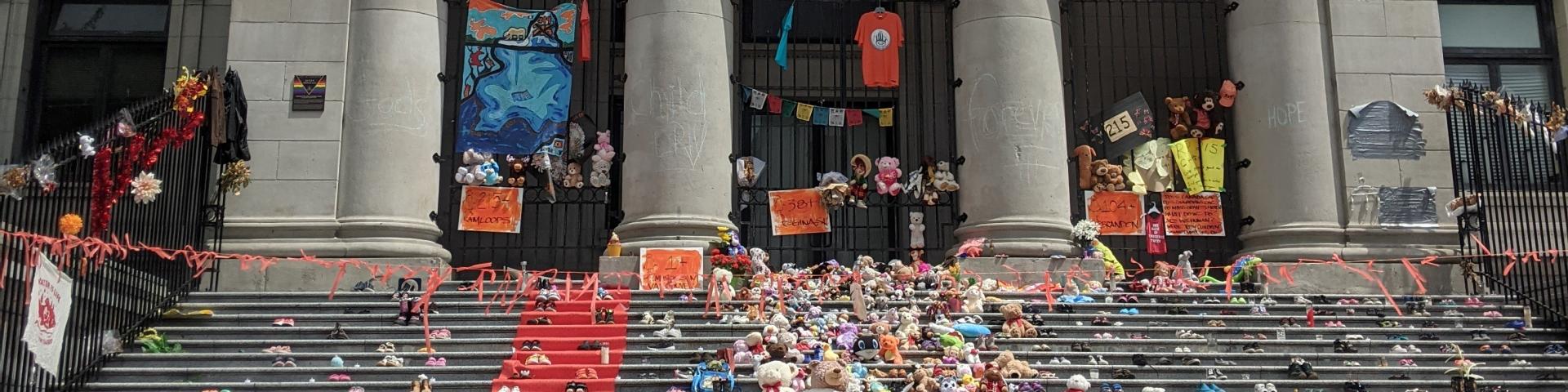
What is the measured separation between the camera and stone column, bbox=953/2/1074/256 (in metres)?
19.9

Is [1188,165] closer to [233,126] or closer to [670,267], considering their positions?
[670,267]

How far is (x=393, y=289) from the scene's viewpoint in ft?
59.9

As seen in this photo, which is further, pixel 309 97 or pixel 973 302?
pixel 309 97

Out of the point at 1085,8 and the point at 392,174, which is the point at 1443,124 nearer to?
the point at 1085,8

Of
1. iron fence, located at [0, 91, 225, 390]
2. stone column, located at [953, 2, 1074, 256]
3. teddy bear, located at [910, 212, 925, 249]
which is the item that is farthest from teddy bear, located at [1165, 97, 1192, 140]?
iron fence, located at [0, 91, 225, 390]

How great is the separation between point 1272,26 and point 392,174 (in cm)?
1231

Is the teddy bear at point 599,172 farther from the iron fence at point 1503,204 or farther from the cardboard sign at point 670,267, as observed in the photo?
the iron fence at point 1503,204

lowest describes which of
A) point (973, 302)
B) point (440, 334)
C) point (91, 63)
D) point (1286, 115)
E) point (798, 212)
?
point (440, 334)

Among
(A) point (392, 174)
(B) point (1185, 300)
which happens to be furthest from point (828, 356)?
(A) point (392, 174)

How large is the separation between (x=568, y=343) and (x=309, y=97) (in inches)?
242

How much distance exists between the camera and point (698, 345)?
614 inches

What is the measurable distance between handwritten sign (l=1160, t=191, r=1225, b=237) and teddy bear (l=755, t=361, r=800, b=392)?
9.68 m

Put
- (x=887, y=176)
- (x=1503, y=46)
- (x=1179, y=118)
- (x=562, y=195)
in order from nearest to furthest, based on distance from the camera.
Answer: (x=887, y=176)
(x=1179, y=118)
(x=1503, y=46)
(x=562, y=195)

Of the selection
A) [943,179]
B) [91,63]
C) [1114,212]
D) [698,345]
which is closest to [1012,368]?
[698,345]
